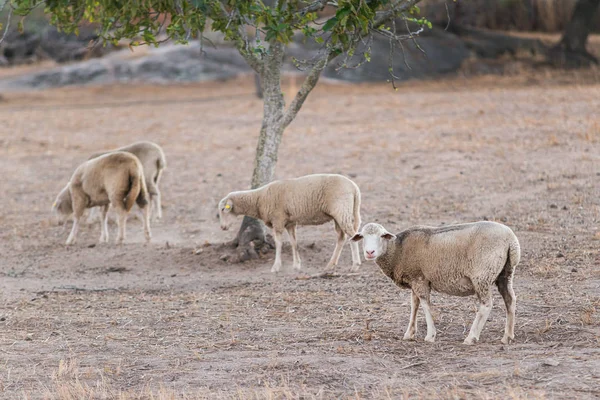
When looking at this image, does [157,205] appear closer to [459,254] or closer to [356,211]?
[356,211]

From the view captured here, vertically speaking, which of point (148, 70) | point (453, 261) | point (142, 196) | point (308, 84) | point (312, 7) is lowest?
point (148, 70)

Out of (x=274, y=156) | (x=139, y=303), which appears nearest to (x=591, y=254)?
(x=274, y=156)

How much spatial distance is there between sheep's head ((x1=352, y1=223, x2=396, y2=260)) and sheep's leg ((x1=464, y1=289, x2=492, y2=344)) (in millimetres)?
955

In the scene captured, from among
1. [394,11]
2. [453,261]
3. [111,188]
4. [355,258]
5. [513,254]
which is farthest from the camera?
[111,188]

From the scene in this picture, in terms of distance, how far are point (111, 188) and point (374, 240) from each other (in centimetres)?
636

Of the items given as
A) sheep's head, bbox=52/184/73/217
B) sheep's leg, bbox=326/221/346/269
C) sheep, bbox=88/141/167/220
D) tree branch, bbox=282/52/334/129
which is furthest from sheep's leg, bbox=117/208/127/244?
sheep's leg, bbox=326/221/346/269

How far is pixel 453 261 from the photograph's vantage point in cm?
756

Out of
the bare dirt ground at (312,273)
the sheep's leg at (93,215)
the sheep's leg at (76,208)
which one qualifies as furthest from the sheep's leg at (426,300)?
the sheep's leg at (93,215)

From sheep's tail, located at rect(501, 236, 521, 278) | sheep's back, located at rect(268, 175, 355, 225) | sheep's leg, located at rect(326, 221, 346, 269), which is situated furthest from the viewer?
sheep's leg, located at rect(326, 221, 346, 269)

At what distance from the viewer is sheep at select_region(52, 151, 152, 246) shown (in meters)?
13.1

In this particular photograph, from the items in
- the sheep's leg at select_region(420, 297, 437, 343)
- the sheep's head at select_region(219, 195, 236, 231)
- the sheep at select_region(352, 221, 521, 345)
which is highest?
the sheep at select_region(352, 221, 521, 345)

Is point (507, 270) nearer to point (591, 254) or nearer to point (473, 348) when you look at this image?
point (473, 348)

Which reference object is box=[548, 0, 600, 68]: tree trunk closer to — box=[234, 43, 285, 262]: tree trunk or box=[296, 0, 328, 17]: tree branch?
box=[234, 43, 285, 262]: tree trunk

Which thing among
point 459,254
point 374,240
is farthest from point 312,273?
point 459,254
